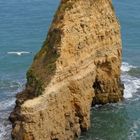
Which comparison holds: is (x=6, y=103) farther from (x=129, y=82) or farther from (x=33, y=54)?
(x=33, y=54)

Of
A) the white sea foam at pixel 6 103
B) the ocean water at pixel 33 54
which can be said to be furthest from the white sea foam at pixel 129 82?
the white sea foam at pixel 6 103

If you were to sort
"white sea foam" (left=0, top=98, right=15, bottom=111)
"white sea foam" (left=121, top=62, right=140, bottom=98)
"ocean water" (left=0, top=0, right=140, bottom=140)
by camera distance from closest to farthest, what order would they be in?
"ocean water" (left=0, top=0, right=140, bottom=140) → "white sea foam" (left=0, top=98, right=15, bottom=111) → "white sea foam" (left=121, top=62, right=140, bottom=98)

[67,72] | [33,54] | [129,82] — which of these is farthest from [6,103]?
[33,54]

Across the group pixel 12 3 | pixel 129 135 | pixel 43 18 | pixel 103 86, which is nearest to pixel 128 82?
pixel 103 86

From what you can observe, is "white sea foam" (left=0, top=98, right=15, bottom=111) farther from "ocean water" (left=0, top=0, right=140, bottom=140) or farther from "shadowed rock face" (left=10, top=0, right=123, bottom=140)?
"shadowed rock face" (left=10, top=0, right=123, bottom=140)

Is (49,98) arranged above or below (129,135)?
above

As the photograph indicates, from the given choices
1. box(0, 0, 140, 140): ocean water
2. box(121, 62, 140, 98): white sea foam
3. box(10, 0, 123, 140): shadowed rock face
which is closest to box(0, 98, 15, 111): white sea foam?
box(0, 0, 140, 140): ocean water

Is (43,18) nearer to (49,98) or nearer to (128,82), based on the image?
(128,82)

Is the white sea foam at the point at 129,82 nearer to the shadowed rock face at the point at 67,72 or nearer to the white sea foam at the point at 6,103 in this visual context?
the shadowed rock face at the point at 67,72
